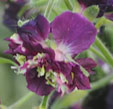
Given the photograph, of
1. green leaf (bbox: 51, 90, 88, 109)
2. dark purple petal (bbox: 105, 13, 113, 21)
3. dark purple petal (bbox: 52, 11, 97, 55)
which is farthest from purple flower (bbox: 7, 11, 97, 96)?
green leaf (bbox: 51, 90, 88, 109)

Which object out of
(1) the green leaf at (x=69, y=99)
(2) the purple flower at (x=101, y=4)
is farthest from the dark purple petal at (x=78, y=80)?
(1) the green leaf at (x=69, y=99)

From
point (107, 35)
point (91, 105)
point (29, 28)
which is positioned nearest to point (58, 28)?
point (29, 28)

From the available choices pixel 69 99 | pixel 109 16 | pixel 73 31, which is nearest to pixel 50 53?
pixel 73 31

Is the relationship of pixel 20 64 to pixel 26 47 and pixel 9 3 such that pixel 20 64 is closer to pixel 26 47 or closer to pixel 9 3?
pixel 26 47

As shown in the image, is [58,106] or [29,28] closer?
[29,28]

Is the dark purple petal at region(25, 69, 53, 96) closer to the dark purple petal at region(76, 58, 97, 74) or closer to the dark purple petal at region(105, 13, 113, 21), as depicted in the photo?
the dark purple petal at region(76, 58, 97, 74)
